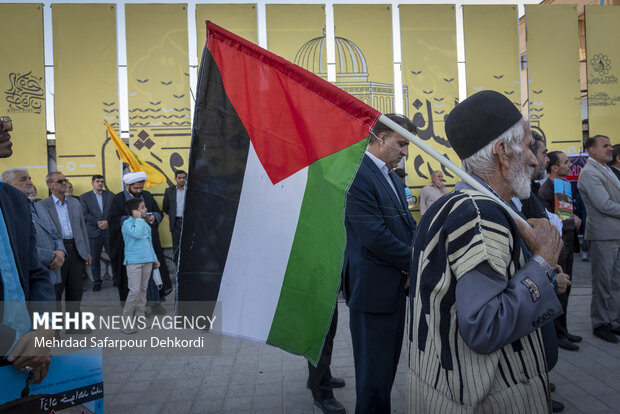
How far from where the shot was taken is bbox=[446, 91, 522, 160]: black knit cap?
A: 1.51m

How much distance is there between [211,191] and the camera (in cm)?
188

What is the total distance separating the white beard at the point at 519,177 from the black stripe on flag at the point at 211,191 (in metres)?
1.04

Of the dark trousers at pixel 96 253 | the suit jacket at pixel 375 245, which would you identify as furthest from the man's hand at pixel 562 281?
the dark trousers at pixel 96 253

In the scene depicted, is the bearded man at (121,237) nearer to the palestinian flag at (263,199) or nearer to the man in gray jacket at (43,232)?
the man in gray jacket at (43,232)

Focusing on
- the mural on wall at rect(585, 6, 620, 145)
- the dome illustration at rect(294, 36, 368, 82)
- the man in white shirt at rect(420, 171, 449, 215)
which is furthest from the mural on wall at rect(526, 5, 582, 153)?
the dome illustration at rect(294, 36, 368, 82)

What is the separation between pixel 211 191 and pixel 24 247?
112 centimetres

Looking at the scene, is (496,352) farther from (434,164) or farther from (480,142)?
(434,164)

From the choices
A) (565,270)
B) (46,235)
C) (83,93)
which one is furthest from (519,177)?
(83,93)

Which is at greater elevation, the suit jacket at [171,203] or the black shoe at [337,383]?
the suit jacket at [171,203]

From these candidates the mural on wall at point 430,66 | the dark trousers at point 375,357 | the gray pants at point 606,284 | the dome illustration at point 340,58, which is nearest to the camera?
the dark trousers at point 375,357

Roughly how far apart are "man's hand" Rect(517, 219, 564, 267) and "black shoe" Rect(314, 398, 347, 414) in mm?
2226

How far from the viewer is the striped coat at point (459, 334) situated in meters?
1.34

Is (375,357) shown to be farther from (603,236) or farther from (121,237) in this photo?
(121,237)

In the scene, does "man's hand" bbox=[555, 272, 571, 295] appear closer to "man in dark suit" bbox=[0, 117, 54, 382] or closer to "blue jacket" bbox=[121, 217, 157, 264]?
"man in dark suit" bbox=[0, 117, 54, 382]
